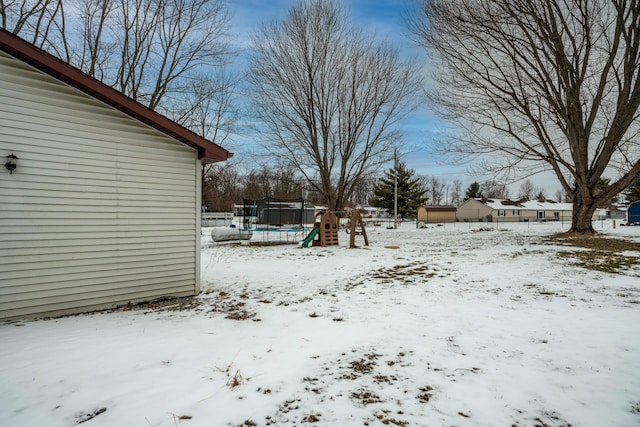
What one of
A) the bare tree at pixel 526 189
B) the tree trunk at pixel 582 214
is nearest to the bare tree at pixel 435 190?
the bare tree at pixel 526 189

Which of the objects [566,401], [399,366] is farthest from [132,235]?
[566,401]

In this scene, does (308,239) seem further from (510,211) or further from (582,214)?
(510,211)

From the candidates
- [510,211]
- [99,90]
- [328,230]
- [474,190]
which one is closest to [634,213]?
[510,211]

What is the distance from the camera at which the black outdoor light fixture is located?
4.42 meters

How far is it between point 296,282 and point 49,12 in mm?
15855

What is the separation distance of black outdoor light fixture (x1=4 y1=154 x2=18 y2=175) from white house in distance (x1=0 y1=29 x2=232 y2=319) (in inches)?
0.5

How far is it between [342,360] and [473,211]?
53.6 m

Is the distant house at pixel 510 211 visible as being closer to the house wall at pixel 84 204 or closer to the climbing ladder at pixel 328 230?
the climbing ladder at pixel 328 230

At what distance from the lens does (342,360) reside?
329 centimetres

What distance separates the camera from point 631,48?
1266cm

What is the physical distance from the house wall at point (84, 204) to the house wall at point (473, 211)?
4991cm

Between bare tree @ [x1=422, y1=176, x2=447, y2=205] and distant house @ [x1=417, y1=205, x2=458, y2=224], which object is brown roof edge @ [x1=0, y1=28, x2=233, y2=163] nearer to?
distant house @ [x1=417, y1=205, x2=458, y2=224]

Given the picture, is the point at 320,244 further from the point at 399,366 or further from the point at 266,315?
the point at 399,366

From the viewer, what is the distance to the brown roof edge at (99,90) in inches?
171
